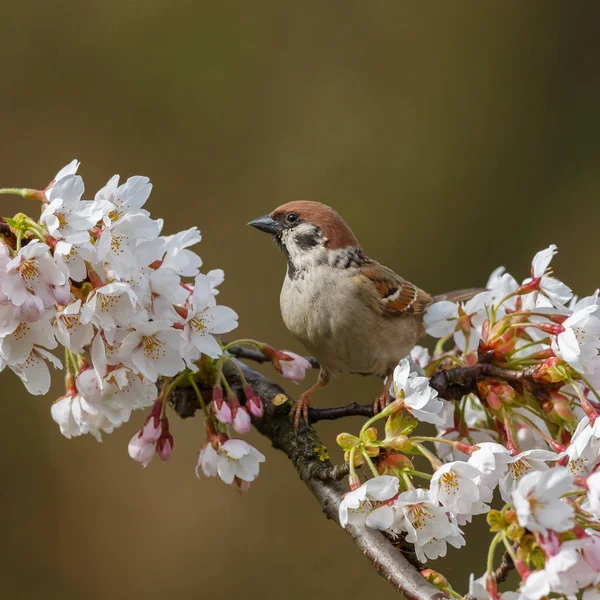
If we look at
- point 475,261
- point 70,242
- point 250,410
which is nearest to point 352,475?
point 250,410

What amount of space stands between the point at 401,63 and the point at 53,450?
3.11m

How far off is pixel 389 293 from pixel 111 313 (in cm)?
134

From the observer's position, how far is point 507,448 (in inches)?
61.6

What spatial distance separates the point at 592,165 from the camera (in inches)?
200

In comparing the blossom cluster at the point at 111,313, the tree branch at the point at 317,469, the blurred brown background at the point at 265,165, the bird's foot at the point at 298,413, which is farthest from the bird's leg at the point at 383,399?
the blurred brown background at the point at 265,165

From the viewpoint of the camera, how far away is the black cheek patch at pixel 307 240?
8.32 ft

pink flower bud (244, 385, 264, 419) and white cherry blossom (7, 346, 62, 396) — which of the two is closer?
white cherry blossom (7, 346, 62, 396)

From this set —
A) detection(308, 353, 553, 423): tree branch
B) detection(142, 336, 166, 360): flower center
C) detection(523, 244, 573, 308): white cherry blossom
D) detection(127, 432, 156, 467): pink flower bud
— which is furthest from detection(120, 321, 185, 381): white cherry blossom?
detection(523, 244, 573, 308): white cherry blossom

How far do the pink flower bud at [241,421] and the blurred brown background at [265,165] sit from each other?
2.58 metres

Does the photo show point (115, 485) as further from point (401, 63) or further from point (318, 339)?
point (401, 63)

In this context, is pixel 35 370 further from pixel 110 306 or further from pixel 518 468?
pixel 518 468

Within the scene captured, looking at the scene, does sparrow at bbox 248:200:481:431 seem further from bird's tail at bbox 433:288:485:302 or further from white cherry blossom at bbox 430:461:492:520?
white cherry blossom at bbox 430:461:492:520

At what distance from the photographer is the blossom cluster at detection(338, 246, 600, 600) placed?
1053 millimetres

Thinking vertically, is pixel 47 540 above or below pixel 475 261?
below
